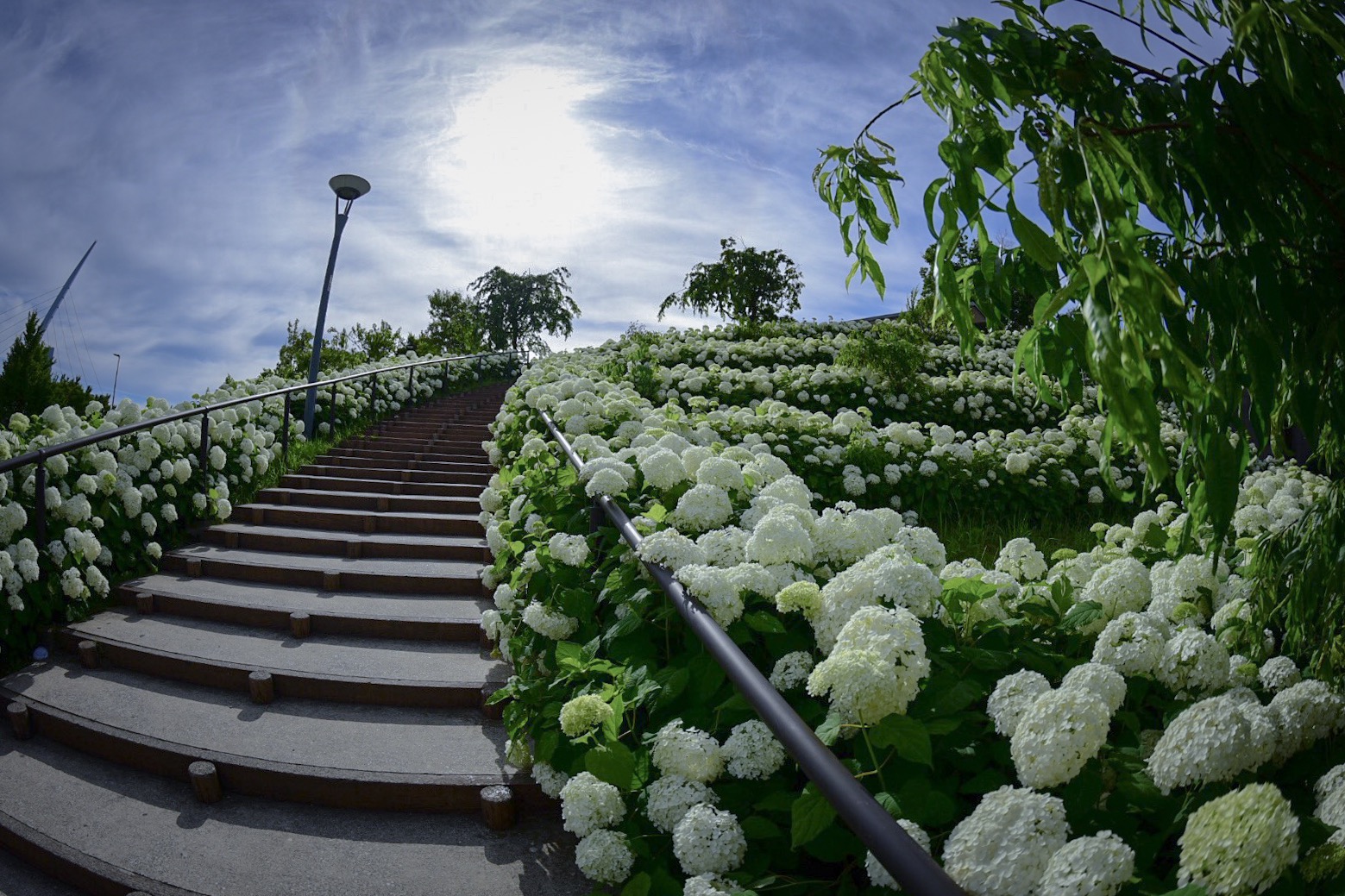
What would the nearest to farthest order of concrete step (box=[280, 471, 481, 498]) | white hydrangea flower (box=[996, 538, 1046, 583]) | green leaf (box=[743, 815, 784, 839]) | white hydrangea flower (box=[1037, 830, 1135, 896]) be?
white hydrangea flower (box=[1037, 830, 1135, 896]), green leaf (box=[743, 815, 784, 839]), white hydrangea flower (box=[996, 538, 1046, 583]), concrete step (box=[280, 471, 481, 498])

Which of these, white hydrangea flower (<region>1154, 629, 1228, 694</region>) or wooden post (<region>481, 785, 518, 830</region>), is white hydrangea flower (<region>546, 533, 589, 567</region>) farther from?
white hydrangea flower (<region>1154, 629, 1228, 694</region>)

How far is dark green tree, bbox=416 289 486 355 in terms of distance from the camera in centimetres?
3041

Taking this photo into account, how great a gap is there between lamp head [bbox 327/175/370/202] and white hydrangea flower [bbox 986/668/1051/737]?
35.7 feet

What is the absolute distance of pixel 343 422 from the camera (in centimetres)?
1138

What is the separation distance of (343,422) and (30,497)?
19.7ft

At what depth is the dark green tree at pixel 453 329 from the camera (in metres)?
30.4

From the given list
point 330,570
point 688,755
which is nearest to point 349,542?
point 330,570

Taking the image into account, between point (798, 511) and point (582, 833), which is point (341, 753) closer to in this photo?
point (582, 833)

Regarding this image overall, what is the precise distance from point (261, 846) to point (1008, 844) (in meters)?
2.81

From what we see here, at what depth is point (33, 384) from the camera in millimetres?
16141

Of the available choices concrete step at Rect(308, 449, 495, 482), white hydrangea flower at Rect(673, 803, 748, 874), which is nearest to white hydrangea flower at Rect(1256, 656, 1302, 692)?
white hydrangea flower at Rect(673, 803, 748, 874)

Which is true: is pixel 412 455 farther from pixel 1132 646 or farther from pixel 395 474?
pixel 1132 646

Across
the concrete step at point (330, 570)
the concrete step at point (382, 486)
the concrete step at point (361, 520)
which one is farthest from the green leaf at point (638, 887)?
the concrete step at point (382, 486)

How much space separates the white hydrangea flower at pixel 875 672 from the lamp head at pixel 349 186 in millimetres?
10630
